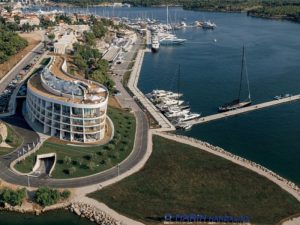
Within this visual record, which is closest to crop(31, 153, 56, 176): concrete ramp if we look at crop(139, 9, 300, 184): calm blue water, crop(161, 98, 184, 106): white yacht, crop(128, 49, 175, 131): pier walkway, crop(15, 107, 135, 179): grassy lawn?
crop(15, 107, 135, 179): grassy lawn

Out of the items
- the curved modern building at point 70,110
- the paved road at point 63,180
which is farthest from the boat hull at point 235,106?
the curved modern building at point 70,110

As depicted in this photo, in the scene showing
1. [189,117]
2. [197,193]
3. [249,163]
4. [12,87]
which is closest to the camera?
[197,193]

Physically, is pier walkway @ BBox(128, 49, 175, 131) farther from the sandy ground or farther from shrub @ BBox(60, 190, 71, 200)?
the sandy ground

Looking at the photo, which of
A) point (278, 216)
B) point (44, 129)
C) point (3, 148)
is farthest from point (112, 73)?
point (278, 216)

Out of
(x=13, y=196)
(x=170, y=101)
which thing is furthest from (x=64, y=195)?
(x=170, y=101)

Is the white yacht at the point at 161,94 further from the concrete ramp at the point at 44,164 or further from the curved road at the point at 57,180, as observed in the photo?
the concrete ramp at the point at 44,164

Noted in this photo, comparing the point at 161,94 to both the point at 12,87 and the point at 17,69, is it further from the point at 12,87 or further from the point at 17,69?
the point at 17,69
